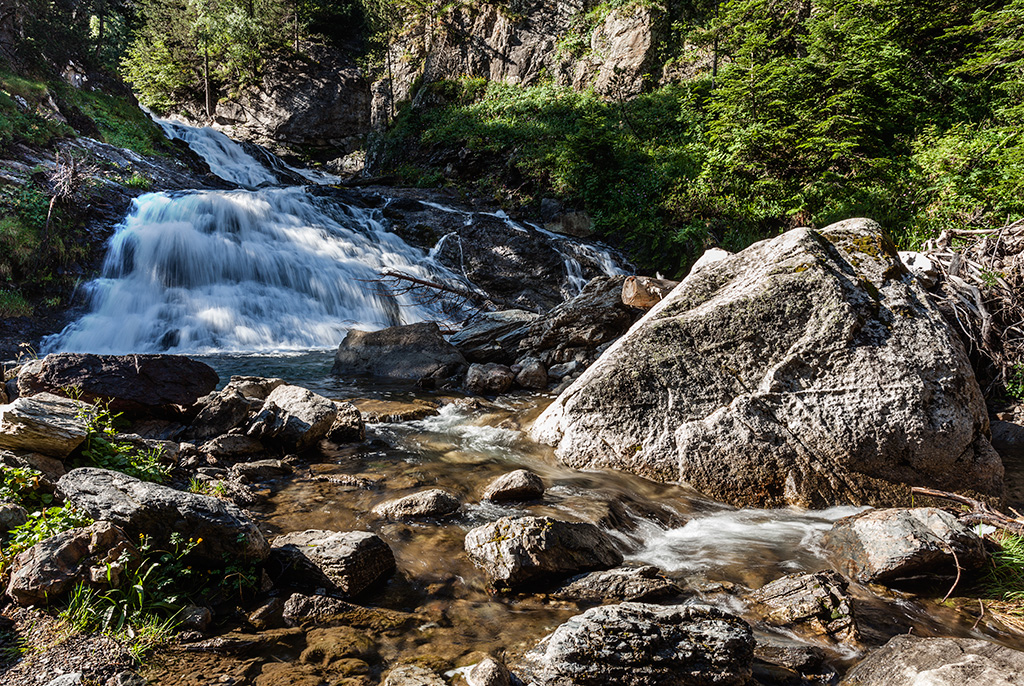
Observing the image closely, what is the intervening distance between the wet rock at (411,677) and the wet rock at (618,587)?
0.87 metres

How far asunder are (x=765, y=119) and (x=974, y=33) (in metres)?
4.86

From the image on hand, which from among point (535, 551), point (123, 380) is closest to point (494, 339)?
point (123, 380)

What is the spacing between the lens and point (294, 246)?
577 inches

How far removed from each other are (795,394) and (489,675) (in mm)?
3511

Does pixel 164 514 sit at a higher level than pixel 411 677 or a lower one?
higher

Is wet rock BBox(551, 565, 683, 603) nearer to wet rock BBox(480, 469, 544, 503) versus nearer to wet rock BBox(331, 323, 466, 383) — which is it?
wet rock BBox(480, 469, 544, 503)

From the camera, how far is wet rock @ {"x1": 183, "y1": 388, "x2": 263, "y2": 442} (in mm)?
5090

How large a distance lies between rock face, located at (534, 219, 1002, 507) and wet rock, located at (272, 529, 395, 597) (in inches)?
85.5

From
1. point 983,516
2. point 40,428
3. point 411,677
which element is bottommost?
point 411,677

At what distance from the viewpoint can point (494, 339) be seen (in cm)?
920

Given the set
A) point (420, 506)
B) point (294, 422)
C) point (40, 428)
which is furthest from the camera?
point (294, 422)

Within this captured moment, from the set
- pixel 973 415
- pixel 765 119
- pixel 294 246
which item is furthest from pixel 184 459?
pixel 765 119

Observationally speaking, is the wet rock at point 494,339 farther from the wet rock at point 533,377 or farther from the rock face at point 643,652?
the rock face at point 643,652

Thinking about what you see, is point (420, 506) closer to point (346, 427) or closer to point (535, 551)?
point (535, 551)
